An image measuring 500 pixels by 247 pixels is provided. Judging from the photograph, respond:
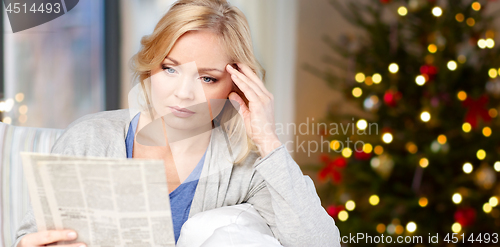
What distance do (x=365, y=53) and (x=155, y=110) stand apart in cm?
110

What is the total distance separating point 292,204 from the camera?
2.71 feet

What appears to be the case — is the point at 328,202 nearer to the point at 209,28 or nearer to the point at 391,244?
the point at 391,244

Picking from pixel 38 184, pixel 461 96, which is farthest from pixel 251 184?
pixel 461 96

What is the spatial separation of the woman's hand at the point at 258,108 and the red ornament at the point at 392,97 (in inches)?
33.5

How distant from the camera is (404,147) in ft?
5.21

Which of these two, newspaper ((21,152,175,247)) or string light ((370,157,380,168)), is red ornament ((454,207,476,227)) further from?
newspaper ((21,152,175,247))

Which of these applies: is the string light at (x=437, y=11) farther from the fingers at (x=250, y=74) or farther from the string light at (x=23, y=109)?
the string light at (x=23, y=109)

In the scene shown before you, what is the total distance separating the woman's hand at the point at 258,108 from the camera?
0.86m

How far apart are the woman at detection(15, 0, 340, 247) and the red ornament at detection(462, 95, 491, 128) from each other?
95cm

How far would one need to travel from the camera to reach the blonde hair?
0.84 m

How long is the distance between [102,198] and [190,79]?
0.37 m

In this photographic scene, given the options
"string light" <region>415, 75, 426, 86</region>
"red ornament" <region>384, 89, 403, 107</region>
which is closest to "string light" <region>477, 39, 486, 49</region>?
"string light" <region>415, 75, 426, 86</region>

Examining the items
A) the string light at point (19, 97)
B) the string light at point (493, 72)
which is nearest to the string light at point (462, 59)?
the string light at point (493, 72)

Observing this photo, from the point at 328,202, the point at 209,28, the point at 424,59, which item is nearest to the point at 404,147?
the point at 424,59
